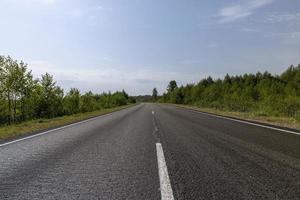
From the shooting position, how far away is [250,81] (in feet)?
350

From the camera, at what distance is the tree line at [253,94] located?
89.8 feet

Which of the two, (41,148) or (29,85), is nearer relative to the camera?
(41,148)

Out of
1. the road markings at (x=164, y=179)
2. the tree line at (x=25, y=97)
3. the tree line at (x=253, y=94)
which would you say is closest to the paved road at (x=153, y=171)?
the road markings at (x=164, y=179)

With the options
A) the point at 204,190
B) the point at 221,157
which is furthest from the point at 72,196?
the point at 221,157

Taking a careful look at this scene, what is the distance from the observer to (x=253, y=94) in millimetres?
74625

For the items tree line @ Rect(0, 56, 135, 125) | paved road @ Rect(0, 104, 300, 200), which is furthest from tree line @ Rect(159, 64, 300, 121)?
tree line @ Rect(0, 56, 135, 125)

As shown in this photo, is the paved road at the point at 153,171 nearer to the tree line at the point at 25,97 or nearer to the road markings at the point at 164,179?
the road markings at the point at 164,179

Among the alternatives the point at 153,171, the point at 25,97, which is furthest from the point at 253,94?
the point at 153,171

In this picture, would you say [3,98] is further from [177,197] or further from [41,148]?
[177,197]

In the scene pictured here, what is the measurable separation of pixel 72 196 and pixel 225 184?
2.10m

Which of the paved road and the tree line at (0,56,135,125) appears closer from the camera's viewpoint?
the paved road

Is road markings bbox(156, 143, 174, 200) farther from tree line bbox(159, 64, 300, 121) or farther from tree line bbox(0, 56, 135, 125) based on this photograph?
tree line bbox(0, 56, 135, 125)

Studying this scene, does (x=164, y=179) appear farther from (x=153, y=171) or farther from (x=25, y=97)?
(x=25, y=97)

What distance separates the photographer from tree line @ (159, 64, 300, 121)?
89.8 feet
